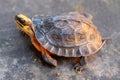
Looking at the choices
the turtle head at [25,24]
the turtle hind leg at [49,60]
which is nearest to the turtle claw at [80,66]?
the turtle hind leg at [49,60]

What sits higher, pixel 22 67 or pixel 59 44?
pixel 59 44

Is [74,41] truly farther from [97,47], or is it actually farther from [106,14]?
[106,14]

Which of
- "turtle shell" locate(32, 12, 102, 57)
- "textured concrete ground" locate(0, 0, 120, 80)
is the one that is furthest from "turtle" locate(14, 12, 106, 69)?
"textured concrete ground" locate(0, 0, 120, 80)

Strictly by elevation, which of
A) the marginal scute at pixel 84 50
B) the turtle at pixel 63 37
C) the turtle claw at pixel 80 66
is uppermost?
the turtle at pixel 63 37

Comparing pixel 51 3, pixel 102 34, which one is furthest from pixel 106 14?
pixel 51 3

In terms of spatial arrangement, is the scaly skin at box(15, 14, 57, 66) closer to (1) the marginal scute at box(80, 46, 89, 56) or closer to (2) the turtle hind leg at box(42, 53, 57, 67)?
(2) the turtle hind leg at box(42, 53, 57, 67)

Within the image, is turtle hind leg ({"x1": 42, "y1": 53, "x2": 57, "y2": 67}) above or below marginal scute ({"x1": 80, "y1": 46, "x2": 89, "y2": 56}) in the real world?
below

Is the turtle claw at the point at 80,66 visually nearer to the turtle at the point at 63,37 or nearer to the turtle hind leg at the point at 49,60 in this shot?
the turtle at the point at 63,37
